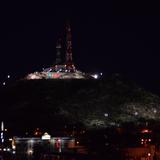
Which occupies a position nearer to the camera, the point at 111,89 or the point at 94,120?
the point at 94,120

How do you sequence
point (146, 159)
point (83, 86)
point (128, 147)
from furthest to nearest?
point (83, 86) < point (128, 147) < point (146, 159)

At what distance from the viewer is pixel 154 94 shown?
395ft

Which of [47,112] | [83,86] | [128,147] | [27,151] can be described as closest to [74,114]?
[47,112]

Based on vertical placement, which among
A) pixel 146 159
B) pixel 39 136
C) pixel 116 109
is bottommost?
pixel 146 159

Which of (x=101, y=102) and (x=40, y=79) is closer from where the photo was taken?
(x=101, y=102)

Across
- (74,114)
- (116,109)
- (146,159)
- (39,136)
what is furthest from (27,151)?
(116,109)

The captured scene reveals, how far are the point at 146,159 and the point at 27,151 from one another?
694 inches

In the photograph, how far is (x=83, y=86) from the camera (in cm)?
11725

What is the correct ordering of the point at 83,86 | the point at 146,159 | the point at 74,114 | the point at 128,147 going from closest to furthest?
1. the point at 146,159
2. the point at 128,147
3. the point at 74,114
4. the point at 83,86

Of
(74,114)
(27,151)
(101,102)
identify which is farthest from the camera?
(101,102)

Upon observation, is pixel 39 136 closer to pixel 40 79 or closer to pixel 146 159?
pixel 146 159

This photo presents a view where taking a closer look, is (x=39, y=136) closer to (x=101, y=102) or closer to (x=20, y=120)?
(x=20, y=120)

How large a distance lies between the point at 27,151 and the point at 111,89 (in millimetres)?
51895

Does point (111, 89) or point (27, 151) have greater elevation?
point (111, 89)
